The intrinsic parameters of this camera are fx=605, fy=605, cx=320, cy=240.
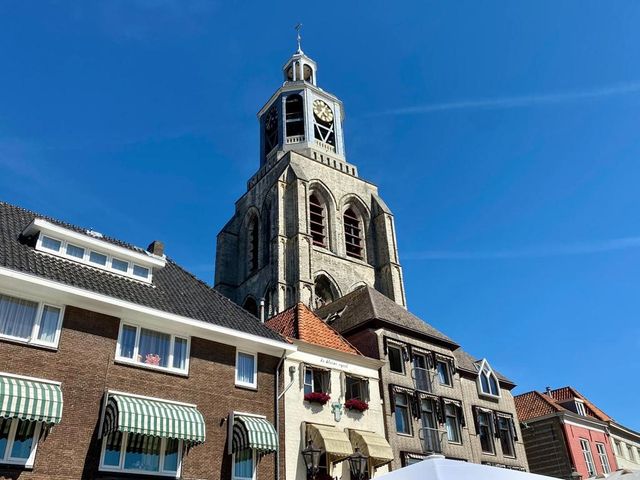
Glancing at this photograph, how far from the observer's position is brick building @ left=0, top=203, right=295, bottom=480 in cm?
1262

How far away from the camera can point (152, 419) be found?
13695mm

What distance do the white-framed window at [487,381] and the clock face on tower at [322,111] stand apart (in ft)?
113

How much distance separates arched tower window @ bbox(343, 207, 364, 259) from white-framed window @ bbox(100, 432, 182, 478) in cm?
3442

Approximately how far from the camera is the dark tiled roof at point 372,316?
22.9m

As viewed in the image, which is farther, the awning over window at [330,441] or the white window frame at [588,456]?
the white window frame at [588,456]

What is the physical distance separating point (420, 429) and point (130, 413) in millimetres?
11426

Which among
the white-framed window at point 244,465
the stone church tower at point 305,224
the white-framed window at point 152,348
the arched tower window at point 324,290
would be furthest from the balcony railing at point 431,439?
the arched tower window at point 324,290

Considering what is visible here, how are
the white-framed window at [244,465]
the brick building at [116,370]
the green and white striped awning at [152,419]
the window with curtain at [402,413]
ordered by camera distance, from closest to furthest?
the brick building at [116,370] → the green and white striped awning at [152,419] → the white-framed window at [244,465] → the window with curtain at [402,413]

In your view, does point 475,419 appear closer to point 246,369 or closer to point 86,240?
point 246,369

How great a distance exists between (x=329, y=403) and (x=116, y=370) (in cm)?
686

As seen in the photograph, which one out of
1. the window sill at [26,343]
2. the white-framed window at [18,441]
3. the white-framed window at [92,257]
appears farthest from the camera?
the white-framed window at [92,257]

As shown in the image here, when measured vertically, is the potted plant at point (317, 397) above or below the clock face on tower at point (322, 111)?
below

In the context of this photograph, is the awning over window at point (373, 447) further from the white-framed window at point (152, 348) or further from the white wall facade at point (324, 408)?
the white-framed window at point (152, 348)

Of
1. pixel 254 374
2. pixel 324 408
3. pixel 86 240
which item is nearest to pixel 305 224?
pixel 324 408
